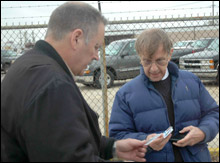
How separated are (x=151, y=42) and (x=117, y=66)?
555 centimetres

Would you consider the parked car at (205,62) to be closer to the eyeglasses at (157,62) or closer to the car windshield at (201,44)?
the car windshield at (201,44)

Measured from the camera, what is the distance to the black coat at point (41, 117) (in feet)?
3.20

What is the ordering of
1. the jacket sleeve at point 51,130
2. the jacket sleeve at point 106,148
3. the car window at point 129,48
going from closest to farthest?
the jacket sleeve at point 51,130
the jacket sleeve at point 106,148
the car window at point 129,48

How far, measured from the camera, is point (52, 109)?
38.7 inches

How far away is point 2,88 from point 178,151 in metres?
1.40

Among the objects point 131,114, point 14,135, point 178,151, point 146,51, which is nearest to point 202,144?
point 178,151

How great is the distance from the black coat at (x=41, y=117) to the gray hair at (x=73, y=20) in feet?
0.83

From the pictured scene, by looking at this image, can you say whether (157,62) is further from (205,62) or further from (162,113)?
(205,62)

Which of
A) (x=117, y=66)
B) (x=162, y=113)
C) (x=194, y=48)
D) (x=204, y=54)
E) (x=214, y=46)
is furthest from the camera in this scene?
(x=194, y=48)

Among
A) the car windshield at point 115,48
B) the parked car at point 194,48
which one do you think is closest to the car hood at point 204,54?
the parked car at point 194,48

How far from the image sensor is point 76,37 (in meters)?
1.29

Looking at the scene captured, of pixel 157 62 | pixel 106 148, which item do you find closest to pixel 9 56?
pixel 157 62

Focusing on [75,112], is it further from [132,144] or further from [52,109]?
[132,144]

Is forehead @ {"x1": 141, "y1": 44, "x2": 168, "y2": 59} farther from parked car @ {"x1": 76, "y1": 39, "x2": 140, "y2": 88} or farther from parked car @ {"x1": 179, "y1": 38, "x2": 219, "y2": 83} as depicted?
parked car @ {"x1": 179, "y1": 38, "x2": 219, "y2": 83}
